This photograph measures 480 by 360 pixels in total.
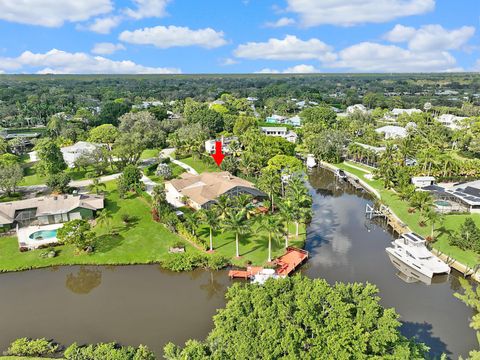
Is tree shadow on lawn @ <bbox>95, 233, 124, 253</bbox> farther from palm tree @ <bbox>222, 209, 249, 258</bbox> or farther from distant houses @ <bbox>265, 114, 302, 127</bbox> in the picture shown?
distant houses @ <bbox>265, 114, 302, 127</bbox>

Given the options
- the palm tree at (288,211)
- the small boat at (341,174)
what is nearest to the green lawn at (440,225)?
the small boat at (341,174)

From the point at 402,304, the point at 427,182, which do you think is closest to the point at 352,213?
the point at 427,182

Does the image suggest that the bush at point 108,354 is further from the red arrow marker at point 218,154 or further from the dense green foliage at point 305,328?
the red arrow marker at point 218,154

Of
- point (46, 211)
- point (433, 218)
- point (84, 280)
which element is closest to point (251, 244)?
point (84, 280)

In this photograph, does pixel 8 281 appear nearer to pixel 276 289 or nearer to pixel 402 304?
pixel 276 289

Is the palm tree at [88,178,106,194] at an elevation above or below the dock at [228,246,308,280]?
above

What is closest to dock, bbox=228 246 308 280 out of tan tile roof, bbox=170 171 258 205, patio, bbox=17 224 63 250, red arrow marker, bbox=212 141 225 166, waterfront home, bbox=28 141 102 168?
tan tile roof, bbox=170 171 258 205
